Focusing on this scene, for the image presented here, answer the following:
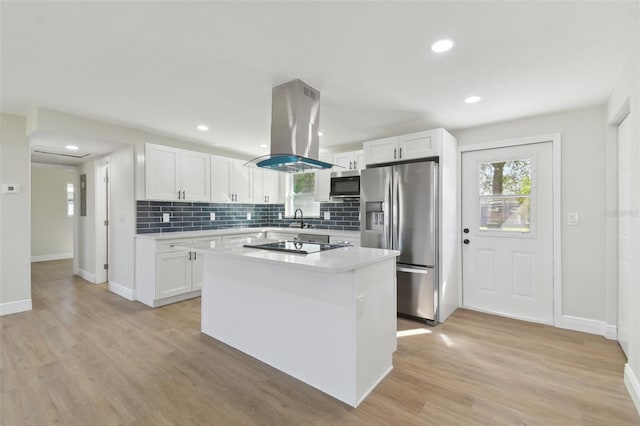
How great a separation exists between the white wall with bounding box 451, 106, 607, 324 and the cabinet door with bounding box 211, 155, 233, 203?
4.43 metres

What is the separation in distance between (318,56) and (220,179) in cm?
318

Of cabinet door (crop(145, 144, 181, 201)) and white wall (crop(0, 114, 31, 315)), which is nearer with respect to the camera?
white wall (crop(0, 114, 31, 315))

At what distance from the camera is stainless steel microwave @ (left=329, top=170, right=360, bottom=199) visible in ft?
13.5

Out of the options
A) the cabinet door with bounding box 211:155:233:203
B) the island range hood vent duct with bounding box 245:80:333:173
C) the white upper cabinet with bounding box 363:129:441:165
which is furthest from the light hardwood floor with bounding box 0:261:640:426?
the cabinet door with bounding box 211:155:233:203

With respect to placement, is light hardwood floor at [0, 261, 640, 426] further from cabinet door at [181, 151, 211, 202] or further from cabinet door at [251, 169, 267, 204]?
cabinet door at [251, 169, 267, 204]

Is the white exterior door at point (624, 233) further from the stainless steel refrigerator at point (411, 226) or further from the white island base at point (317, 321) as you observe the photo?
the white island base at point (317, 321)

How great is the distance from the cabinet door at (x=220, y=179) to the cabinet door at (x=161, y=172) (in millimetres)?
564

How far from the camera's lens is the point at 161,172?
401 cm

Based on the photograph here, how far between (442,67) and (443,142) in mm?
1230

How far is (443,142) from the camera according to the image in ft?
10.8

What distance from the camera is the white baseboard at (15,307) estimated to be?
11.1 ft

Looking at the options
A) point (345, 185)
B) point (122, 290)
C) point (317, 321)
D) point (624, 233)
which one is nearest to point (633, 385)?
point (624, 233)

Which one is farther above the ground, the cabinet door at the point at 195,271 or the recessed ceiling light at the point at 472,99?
the recessed ceiling light at the point at 472,99

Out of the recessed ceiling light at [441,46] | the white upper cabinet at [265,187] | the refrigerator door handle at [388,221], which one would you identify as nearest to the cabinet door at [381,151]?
the refrigerator door handle at [388,221]
